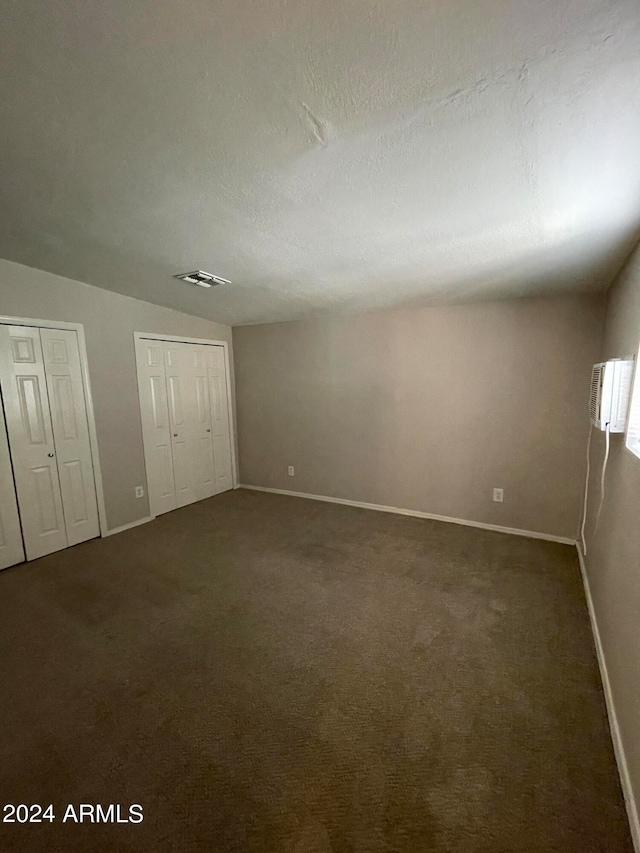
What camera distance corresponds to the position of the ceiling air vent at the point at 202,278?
283cm

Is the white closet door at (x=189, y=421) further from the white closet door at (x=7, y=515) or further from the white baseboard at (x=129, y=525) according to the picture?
the white closet door at (x=7, y=515)

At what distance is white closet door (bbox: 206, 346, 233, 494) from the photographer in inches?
181

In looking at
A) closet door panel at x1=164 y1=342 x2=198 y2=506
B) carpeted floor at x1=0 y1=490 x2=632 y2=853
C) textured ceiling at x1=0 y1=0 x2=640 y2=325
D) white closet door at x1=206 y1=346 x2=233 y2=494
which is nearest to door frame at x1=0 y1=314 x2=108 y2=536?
carpeted floor at x1=0 y1=490 x2=632 y2=853

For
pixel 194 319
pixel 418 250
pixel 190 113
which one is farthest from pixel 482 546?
pixel 194 319

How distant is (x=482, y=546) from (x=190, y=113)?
3.49 metres

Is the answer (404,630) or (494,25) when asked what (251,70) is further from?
(404,630)

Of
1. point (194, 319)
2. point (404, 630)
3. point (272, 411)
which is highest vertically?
point (194, 319)

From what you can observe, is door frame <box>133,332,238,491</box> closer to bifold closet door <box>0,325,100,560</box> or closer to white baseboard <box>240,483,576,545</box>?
white baseboard <box>240,483,576,545</box>

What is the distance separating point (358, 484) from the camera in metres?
4.21

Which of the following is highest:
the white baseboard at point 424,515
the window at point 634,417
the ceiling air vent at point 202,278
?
the ceiling air vent at point 202,278

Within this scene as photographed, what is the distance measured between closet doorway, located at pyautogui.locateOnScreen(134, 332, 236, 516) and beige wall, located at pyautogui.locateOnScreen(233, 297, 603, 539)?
1.27ft

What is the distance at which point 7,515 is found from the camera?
9.38 ft

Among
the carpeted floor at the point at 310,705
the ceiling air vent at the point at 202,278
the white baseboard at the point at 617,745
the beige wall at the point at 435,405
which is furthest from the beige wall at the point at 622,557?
the ceiling air vent at the point at 202,278

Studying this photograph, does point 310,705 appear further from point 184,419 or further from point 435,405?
point 184,419
